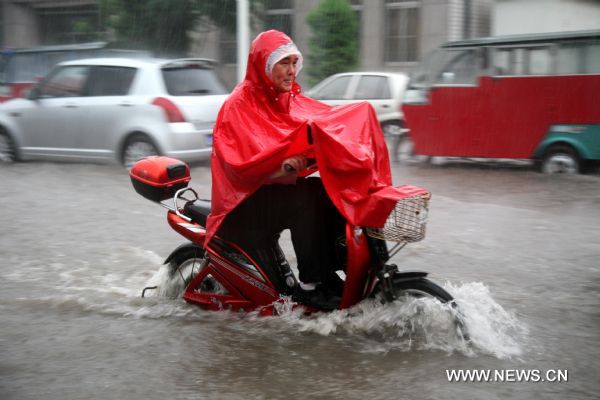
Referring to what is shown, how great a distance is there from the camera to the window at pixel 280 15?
72.5 feet

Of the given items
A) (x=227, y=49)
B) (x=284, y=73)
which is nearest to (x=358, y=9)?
(x=227, y=49)

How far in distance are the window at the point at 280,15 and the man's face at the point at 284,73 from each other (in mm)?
18138

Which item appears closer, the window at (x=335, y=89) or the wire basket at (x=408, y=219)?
the wire basket at (x=408, y=219)

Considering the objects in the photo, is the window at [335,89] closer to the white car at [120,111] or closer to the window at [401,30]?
the white car at [120,111]

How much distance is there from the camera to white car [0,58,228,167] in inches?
418

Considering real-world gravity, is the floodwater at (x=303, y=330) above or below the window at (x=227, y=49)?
below

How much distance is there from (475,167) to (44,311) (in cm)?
Result: 889

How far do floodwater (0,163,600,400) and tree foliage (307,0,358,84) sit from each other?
13196 millimetres

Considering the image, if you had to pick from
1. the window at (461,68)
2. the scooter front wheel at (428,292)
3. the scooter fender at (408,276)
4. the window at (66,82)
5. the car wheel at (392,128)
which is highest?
the window at (461,68)

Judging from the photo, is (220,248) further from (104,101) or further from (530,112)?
(530,112)

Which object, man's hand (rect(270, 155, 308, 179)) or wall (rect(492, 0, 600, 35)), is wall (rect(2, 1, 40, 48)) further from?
man's hand (rect(270, 155, 308, 179))

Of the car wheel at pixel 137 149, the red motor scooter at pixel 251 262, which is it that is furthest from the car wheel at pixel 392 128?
the red motor scooter at pixel 251 262

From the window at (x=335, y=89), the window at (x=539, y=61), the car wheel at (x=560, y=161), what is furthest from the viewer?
the window at (x=335, y=89)

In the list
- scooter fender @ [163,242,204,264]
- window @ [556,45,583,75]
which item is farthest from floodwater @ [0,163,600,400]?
window @ [556,45,583,75]
